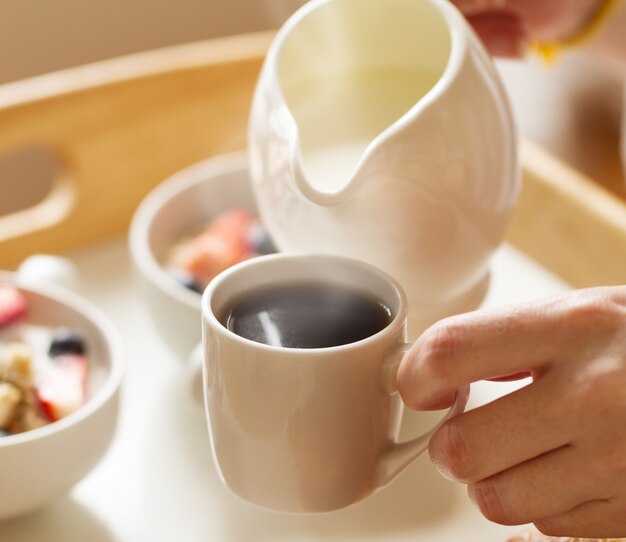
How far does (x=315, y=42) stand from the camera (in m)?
0.67

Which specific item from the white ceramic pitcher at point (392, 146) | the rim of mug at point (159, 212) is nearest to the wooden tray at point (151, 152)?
the rim of mug at point (159, 212)

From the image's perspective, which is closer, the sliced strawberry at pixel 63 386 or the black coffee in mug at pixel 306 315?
the black coffee in mug at pixel 306 315

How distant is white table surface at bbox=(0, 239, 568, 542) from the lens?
640mm

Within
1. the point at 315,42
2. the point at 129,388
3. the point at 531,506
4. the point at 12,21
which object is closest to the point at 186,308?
the point at 129,388

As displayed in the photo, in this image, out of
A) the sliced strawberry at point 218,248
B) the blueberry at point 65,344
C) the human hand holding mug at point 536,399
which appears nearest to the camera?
the human hand holding mug at point 536,399

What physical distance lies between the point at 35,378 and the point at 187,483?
13 centimetres

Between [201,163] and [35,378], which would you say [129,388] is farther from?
[201,163]

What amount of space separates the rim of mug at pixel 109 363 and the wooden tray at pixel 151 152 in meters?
0.16

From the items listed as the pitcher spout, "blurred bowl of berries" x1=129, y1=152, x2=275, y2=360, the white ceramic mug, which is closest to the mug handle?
the white ceramic mug

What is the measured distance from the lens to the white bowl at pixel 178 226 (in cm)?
73

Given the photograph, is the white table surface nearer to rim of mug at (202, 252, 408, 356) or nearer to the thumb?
rim of mug at (202, 252, 408, 356)

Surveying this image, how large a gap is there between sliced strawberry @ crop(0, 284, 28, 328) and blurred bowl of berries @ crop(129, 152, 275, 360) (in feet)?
0.30

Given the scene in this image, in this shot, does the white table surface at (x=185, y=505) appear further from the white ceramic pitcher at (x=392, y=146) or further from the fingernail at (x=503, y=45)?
the fingernail at (x=503, y=45)

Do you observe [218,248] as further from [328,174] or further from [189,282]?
[328,174]
